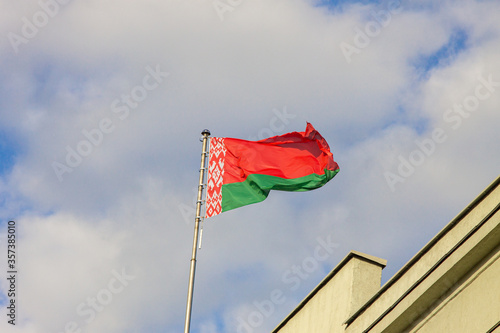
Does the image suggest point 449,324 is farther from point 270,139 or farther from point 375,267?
point 270,139

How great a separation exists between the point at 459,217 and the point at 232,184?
7258mm

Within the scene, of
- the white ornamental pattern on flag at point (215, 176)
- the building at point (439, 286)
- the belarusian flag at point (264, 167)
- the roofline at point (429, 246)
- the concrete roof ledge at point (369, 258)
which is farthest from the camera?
the belarusian flag at point (264, 167)

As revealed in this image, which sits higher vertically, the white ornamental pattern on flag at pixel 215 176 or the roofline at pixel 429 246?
the white ornamental pattern on flag at pixel 215 176

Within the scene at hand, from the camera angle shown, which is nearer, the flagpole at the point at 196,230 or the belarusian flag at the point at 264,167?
the flagpole at the point at 196,230

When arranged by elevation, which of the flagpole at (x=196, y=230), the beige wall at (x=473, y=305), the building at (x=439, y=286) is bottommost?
the beige wall at (x=473, y=305)

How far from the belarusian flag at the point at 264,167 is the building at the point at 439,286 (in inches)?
165

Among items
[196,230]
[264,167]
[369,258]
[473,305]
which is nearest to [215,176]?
[264,167]

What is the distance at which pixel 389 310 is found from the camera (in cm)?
1386

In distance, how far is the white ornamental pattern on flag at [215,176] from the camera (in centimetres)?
1897

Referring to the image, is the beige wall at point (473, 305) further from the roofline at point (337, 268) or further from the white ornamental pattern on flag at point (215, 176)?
the white ornamental pattern on flag at point (215, 176)

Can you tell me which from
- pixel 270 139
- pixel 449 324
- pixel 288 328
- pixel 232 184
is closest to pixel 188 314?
pixel 288 328

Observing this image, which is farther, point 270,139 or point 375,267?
point 270,139

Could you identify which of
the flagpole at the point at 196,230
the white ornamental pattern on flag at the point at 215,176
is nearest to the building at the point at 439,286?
the flagpole at the point at 196,230

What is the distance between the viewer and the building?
478 inches
